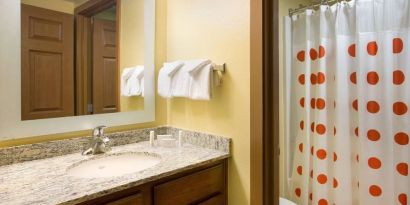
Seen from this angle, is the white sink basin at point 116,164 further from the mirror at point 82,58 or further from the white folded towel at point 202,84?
the white folded towel at point 202,84

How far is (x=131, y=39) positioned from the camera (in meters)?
1.67

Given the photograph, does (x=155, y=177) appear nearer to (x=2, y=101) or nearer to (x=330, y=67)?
(x=2, y=101)

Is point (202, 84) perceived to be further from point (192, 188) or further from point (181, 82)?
point (192, 188)

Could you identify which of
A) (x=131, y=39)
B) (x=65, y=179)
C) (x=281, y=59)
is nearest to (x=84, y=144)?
(x=65, y=179)

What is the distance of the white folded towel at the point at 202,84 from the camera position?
140 centimetres

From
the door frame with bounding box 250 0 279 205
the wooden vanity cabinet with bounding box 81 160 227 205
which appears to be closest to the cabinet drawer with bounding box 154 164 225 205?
the wooden vanity cabinet with bounding box 81 160 227 205

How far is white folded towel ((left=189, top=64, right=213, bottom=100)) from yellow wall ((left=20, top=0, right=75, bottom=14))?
76cm

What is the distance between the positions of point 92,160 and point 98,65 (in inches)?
22.2

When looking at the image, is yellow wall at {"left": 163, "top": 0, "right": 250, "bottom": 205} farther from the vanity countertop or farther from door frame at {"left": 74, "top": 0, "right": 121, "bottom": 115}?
door frame at {"left": 74, "top": 0, "right": 121, "bottom": 115}

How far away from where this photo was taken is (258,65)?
127cm

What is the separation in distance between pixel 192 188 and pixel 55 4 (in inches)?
46.5

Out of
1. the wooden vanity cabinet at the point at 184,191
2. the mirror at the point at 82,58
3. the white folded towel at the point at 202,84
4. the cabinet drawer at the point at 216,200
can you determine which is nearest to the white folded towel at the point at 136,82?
the mirror at the point at 82,58

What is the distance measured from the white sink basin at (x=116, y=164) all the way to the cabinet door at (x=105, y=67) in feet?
1.01

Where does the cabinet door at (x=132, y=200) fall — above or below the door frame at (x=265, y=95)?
below
